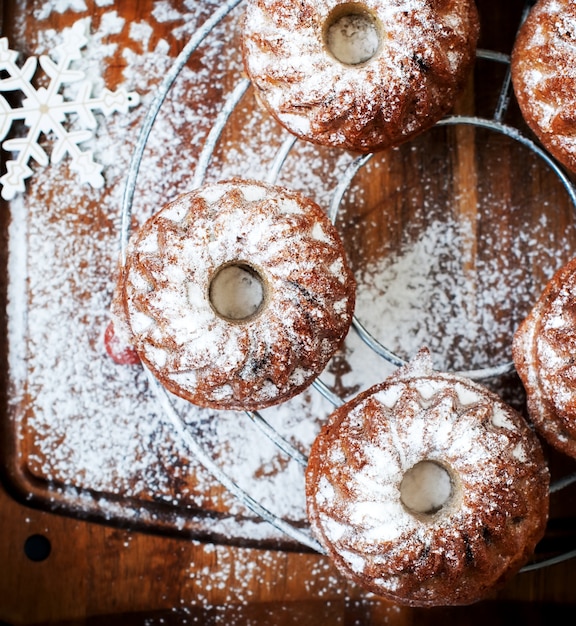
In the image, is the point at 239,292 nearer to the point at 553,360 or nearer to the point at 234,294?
the point at 234,294

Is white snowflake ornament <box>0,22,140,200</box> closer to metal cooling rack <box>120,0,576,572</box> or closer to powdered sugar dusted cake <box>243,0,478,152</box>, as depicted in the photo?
metal cooling rack <box>120,0,576,572</box>

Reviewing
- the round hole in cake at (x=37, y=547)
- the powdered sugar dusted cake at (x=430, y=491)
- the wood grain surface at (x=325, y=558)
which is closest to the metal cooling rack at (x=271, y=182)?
the wood grain surface at (x=325, y=558)

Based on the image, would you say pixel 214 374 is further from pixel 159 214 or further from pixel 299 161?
pixel 299 161

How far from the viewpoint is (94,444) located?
202 centimetres

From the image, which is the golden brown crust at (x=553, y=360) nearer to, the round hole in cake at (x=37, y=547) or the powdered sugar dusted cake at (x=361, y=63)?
the powdered sugar dusted cake at (x=361, y=63)

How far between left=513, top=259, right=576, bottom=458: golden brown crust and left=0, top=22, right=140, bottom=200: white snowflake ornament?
1.16 meters

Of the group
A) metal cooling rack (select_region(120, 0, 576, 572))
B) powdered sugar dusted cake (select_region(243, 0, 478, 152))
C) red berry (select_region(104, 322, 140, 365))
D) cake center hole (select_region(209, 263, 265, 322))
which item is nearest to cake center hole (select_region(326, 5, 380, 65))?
powdered sugar dusted cake (select_region(243, 0, 478, 152))

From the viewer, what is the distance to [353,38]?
175cm

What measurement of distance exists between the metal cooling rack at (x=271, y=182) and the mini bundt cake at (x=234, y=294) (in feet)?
0.70

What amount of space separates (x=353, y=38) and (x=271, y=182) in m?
0.39

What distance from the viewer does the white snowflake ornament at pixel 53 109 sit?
6.61 ft

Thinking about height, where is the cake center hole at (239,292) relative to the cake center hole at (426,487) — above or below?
above

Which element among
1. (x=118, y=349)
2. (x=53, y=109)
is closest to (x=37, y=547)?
(x=118, y=349)

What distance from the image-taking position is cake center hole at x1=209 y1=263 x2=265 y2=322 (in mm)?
1661
